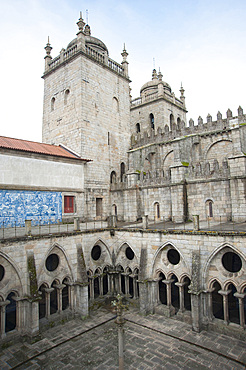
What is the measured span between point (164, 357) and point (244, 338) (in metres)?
4.30

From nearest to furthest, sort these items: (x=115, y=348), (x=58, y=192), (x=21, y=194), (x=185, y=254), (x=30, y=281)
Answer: (x=115, y=348) < (x=30, y=281) < (x=185, y=254) < (x=21, y=194) < (x=58, y=192)

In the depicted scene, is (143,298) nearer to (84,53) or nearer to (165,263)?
(165,263)

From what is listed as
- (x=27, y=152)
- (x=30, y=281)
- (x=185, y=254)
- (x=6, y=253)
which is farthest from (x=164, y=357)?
(x=27, y=152)

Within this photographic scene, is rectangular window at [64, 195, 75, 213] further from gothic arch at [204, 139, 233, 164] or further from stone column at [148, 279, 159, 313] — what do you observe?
gothic arch at [204, 139, 233, 164]

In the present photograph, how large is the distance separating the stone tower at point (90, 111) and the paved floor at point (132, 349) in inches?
438

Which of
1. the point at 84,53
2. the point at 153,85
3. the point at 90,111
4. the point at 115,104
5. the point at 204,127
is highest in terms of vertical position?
the point at 153,85

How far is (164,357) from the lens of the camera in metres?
11.3

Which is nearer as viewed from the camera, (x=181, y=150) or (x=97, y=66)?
(x=181, y=150)

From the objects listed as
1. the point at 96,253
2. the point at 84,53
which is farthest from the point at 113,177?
the point at 84,53

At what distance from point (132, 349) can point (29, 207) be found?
11822 millimetres

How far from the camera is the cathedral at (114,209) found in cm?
1352

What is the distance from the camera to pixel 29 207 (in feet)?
61.4

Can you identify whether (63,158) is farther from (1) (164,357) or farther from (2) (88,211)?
(1) (164,357)

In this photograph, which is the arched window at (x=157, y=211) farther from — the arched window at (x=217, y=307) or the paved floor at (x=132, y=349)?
the paved floor at (x=132, y=349)
